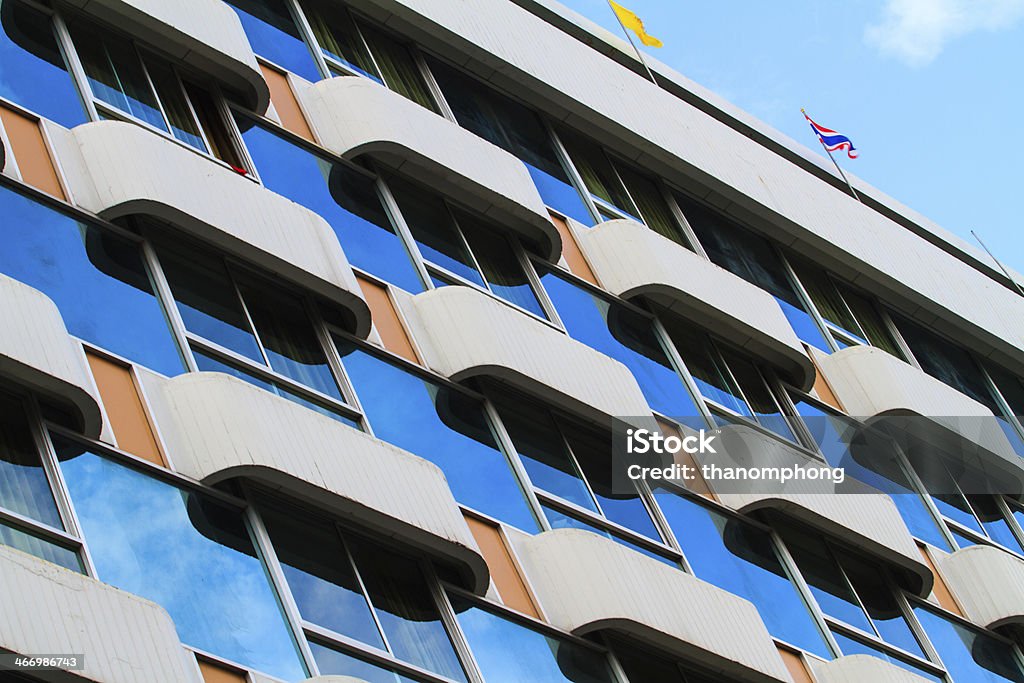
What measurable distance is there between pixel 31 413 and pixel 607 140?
10574 mm

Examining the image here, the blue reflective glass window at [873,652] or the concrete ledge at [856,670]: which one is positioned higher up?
the blue reflective glass window at [873,652]

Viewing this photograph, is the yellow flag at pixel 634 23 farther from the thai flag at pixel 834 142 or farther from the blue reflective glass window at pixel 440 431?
the blue reflective glass window at pixel 440 431

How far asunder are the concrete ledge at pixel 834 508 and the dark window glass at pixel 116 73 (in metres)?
6.89

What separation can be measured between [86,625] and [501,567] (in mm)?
4597

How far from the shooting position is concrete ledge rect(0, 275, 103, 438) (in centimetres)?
1069

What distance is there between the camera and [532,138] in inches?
761

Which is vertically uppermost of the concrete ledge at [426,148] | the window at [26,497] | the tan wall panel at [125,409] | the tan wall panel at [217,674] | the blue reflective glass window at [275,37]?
the blue reflective glass window at [275,37]

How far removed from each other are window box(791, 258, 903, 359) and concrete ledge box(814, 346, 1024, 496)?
1021 mm

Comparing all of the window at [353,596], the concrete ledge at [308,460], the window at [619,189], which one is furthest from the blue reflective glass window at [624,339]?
the window at [353,596]

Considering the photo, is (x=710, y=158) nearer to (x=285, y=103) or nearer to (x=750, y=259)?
(x=750, y=259)

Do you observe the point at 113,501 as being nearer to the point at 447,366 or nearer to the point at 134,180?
the point at 134,180

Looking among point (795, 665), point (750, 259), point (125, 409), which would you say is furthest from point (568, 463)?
point (750, 259)

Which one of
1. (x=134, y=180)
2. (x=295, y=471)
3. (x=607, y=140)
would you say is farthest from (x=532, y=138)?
(x=295, y=471)

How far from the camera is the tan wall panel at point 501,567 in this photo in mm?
13148
